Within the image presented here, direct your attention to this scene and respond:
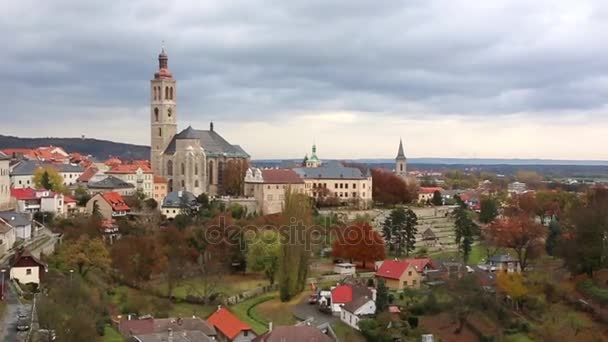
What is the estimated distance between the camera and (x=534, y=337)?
3044cm

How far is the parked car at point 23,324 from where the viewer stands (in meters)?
23.6

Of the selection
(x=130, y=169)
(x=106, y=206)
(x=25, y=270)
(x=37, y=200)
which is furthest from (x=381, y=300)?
(x=130, y=169)

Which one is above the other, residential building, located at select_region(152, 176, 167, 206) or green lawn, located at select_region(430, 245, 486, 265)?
residential building, located at select_region(152, 176, 167, 206)

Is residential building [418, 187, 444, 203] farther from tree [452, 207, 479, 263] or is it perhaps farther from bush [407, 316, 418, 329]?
bush [407, 316, 418, 329]

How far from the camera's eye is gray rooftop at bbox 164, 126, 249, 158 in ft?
216

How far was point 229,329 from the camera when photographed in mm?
29266

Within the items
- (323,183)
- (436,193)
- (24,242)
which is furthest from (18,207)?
(436,193)

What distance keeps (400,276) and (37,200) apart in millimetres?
26681

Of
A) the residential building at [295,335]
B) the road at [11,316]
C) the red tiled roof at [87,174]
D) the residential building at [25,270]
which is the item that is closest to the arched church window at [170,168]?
the red tiled roof at [87,174]

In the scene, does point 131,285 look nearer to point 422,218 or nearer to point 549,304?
point 549,304

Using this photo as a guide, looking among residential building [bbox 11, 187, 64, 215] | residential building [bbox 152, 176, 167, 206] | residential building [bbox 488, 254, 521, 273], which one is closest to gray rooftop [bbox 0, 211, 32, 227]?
residential building [bbox 11, 187, 64, 215]

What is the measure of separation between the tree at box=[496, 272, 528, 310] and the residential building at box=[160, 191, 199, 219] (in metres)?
27.4

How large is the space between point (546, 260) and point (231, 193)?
2910 cm

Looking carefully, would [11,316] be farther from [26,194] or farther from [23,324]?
[26,194]
